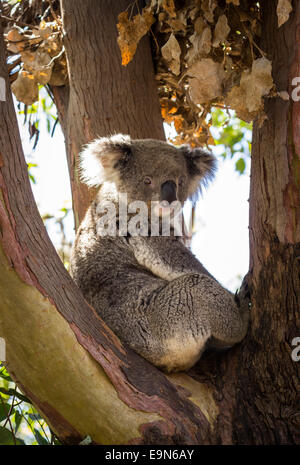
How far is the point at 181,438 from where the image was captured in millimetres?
2547

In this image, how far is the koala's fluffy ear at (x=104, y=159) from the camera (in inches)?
153

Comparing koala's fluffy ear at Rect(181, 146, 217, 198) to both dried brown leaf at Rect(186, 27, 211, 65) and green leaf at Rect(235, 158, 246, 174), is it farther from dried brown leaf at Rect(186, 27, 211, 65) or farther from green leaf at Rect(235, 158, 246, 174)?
green leaf at Rect(235, 158, 246, 174)

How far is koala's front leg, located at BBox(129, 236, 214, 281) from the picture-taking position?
12.3 ft

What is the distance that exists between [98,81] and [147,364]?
2.27 metres

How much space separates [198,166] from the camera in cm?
456

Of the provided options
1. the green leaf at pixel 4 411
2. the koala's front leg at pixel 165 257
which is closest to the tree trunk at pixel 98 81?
the koala's front leg at pixel 165 257

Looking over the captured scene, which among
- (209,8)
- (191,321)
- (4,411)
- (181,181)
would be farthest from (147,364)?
(209,8)

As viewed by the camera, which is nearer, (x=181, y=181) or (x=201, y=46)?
(x=201, y=46)

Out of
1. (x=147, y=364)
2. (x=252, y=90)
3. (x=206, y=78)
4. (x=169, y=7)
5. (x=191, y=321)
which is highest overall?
(x=169, y=7)

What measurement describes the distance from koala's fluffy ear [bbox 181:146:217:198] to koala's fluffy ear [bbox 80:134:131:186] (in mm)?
639

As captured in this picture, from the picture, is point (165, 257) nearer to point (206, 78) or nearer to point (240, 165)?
point (206, 78)

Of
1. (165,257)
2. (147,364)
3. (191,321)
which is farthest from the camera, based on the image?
(165,257)

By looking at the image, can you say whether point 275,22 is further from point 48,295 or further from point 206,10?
point 48,295
